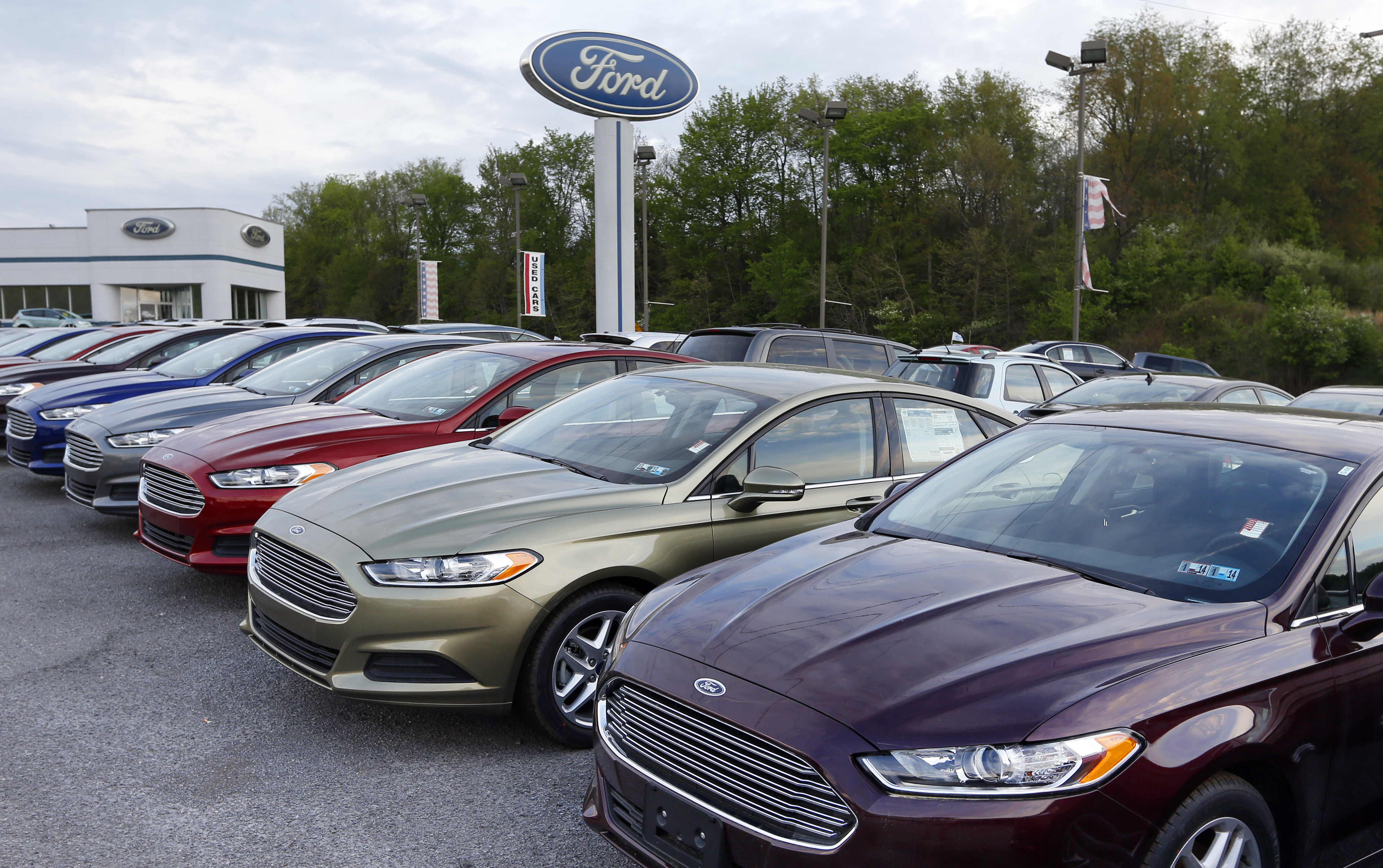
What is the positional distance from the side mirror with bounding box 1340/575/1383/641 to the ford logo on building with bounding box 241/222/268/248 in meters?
63.7

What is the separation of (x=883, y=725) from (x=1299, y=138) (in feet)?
182

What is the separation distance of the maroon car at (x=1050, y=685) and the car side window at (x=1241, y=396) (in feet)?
22.9

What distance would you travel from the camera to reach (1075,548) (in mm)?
3207

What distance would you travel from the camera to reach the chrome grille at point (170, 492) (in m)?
5.80

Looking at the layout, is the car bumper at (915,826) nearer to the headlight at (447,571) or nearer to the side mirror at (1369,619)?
the side mirror at (1369,619)

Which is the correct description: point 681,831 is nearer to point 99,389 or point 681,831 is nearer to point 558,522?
point 558,522

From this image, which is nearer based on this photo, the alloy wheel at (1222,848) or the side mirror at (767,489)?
the alloy wheel at (1222,848)

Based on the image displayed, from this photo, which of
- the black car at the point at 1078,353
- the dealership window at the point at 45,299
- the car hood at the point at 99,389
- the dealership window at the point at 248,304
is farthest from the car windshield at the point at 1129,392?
the dealership window at the point at 45,299

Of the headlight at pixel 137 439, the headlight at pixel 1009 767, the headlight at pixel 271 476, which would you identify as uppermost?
the headlight at pixel 137 439

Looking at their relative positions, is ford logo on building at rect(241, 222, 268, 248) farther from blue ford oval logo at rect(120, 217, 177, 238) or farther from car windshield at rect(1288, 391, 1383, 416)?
car windshield at rect(1288, 391, 1383, 416)

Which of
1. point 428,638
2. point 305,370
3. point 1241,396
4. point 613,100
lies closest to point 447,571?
point 428,638

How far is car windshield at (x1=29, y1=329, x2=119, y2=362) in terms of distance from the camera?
15250 millimetres

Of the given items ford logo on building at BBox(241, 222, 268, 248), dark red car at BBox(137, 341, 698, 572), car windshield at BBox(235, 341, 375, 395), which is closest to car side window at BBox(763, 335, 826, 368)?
dark red car at BBox(137, 341, 698, 572)

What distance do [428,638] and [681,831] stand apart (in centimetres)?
160
